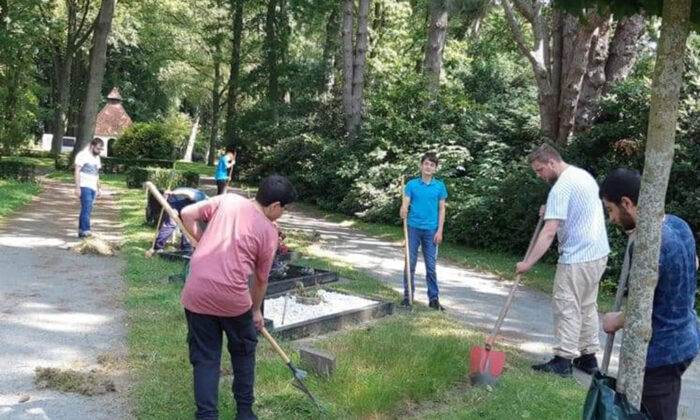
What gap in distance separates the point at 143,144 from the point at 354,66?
16242 millimetres

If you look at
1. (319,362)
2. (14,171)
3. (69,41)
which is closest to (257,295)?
→ (319,362)

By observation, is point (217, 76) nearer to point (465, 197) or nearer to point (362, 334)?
point (465, 197)

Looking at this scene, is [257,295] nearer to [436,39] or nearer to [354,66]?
[354,66]

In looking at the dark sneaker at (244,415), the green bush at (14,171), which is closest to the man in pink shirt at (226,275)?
the dark sneaker at (244,415)

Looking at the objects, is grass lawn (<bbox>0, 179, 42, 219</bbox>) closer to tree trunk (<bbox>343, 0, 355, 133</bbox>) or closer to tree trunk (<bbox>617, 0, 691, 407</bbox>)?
tree trunk (<bbox>343, 0, 355, 133</bbox>)

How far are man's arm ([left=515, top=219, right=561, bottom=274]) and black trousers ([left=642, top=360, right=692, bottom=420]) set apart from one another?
7.67ft

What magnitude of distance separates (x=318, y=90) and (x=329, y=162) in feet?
22.3

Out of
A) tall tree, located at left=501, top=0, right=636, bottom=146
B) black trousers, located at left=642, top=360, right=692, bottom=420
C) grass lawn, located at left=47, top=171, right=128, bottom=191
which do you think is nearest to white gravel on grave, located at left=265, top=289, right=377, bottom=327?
black trousers, located at left=642, top=360, right=692, bottom=420

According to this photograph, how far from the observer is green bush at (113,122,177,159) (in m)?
32.4

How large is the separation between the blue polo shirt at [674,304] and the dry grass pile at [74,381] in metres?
3.63

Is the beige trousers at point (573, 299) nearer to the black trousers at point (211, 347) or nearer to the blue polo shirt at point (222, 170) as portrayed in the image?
the black trousers at point (211, 347)

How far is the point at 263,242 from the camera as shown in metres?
3.93

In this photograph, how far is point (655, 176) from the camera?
282 centimetres

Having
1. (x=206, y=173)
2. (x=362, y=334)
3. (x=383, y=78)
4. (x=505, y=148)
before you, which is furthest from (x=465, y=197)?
(x=206, y=173)
